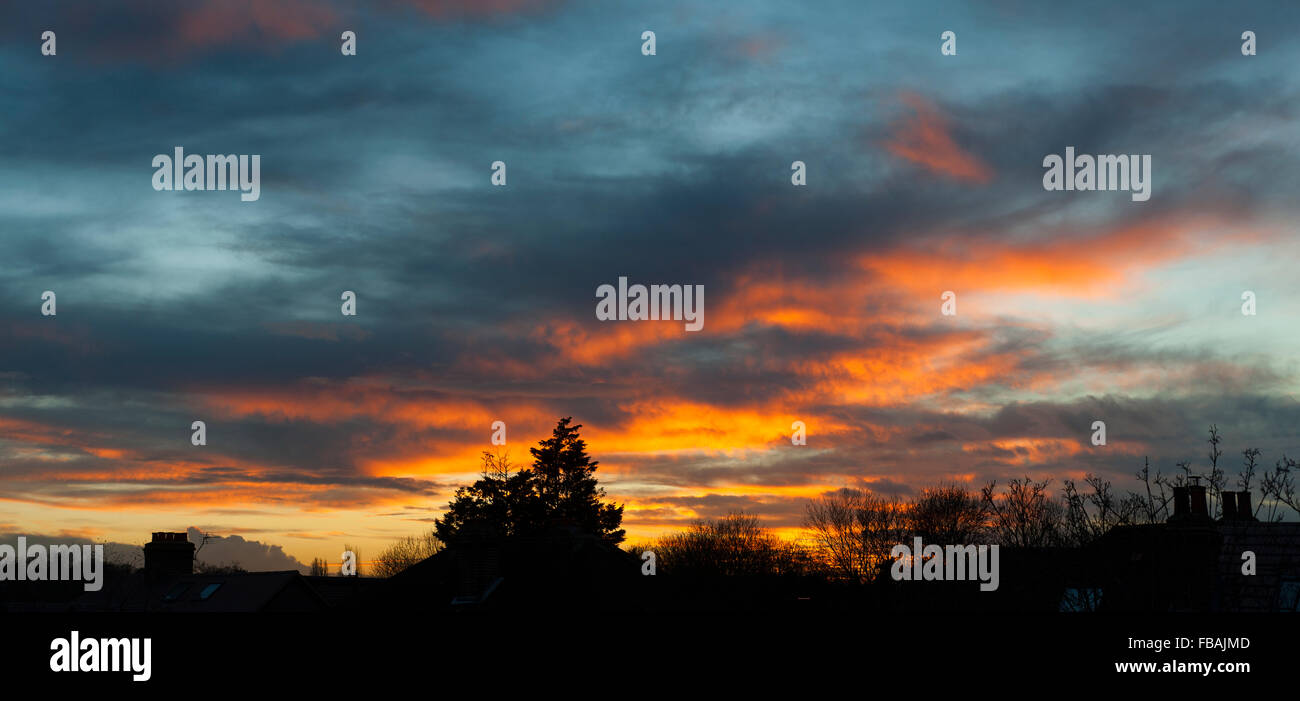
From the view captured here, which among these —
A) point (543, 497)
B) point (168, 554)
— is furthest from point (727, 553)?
point (168, 554)

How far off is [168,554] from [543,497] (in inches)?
1554

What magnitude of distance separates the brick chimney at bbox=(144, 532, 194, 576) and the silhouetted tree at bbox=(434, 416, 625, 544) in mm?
33543

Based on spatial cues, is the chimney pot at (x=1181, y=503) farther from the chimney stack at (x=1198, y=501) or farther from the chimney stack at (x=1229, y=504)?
the chimney stack at (x=1229, y=504)

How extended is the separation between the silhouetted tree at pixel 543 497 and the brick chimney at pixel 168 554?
110 ft

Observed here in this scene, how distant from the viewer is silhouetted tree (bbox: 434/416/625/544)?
90.5 meters

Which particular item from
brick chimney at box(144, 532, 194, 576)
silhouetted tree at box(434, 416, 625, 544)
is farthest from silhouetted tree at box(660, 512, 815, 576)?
brick chimney at box(144, 532, 194, 576)

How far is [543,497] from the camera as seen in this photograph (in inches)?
3625

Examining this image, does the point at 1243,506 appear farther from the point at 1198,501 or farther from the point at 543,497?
the point at 543,497

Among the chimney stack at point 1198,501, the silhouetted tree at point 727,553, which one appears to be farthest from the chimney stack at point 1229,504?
the silhouetted tree at point 727,553

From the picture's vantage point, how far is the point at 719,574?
81688 mm
